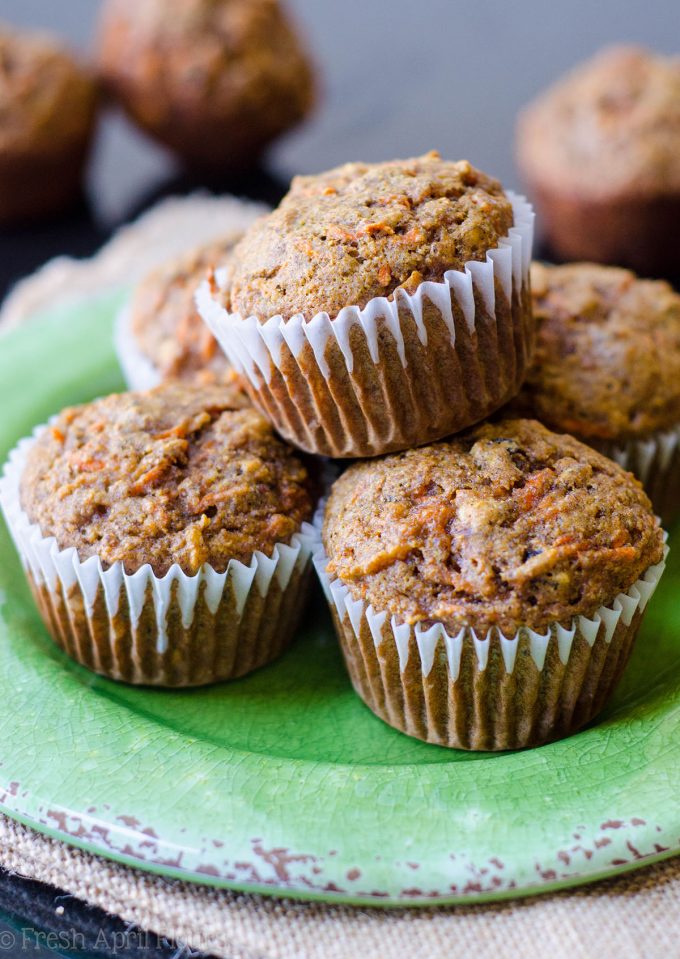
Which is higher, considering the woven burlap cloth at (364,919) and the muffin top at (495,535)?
the muffin top at (495,535)

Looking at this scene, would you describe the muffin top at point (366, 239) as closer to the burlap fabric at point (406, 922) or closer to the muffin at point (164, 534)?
the muffin at point (164, 534)

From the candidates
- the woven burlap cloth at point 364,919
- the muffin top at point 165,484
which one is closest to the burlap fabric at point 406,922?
the woven burlap cloth at point 364,919

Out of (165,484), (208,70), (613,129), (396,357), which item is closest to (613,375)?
(396,357)

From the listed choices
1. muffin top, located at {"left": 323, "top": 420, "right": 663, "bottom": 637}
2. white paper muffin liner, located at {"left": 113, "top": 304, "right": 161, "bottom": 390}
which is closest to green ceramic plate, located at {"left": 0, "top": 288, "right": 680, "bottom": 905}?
muffin top, located at {"left": 323, "top": 420, "right": 663, "bottom": 637}

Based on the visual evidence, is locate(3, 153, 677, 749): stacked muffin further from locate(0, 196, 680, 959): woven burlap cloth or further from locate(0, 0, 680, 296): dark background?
locate(0, 0, 680, 296): dark background

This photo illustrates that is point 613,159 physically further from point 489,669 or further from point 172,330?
point 489,669

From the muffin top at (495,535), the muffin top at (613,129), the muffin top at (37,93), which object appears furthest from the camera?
the muffin top at (37,93)
